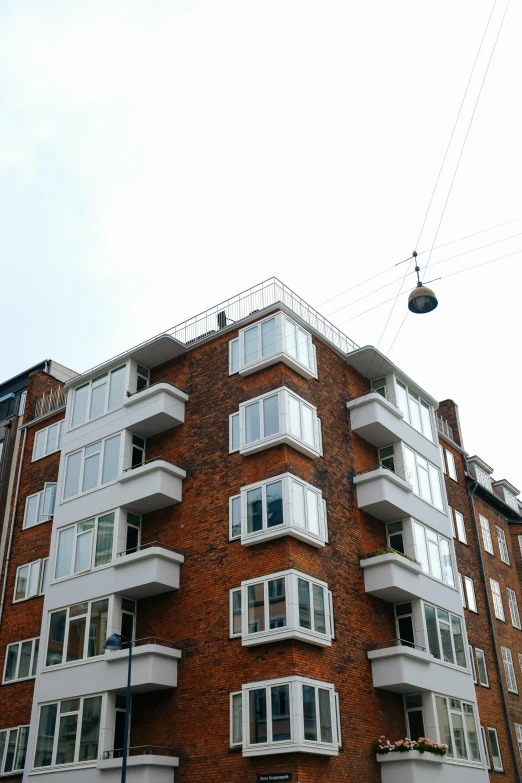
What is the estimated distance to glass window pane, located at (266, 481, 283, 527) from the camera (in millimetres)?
23453

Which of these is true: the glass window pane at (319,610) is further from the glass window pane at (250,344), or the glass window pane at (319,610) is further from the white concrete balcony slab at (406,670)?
the glass window pane at (250,344)

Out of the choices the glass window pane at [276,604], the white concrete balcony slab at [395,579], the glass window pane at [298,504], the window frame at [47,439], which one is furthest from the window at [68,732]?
the window frame at [47,439]

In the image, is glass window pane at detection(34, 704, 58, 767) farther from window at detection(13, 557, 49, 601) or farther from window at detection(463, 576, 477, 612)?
window at detection(463, 576, 477, 612)

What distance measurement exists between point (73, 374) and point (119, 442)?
1224cm

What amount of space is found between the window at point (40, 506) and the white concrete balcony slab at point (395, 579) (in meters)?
12.7

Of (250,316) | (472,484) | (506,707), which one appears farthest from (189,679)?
(472,484)

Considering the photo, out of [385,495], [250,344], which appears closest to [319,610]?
[385,495]

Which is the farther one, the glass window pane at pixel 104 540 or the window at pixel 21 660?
the window at pixel 21 660

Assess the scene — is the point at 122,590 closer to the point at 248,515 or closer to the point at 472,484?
the point at 248,515

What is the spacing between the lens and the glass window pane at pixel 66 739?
24.3 meters

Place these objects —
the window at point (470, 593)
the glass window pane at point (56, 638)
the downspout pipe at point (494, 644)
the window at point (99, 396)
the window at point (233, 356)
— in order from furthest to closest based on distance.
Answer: the window at point (470, 593) < the downspout pipe at point (494, 644) < the window at point (99, 396) < the window at point (233, 356) < the glass window pane at point (56, 638)

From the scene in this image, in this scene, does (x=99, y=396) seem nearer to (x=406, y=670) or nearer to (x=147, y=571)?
(x=147, y=571)

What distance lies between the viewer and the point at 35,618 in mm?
29109

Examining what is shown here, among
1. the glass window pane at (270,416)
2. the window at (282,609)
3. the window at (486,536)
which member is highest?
the window at (486,536)
